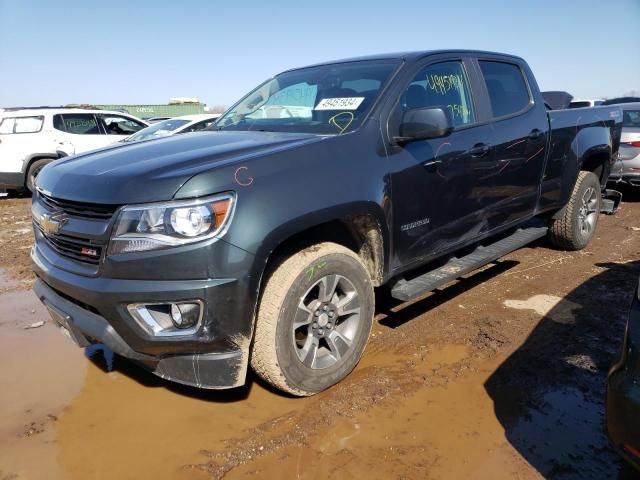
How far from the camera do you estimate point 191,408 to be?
8.84ft

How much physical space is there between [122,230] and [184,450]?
1089 millimetres

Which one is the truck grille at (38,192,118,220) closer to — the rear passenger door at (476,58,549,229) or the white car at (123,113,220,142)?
the rear passenger door at (476,58,549,229)

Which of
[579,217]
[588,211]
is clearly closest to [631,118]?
[588,211]

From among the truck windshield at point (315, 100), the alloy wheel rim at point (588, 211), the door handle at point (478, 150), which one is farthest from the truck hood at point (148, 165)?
the alloy wheel rim at point (588, 211)

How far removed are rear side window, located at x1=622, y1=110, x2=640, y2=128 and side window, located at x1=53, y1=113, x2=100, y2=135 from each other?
33.7ft

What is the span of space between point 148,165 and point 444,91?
7.14 feet

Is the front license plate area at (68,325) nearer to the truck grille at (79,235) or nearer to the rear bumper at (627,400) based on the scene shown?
the truck grille at (79,235)

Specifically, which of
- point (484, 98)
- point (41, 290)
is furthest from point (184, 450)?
point (484, 98)

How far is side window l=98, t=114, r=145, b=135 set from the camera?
11.0m

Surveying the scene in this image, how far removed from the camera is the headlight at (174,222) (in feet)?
7.07

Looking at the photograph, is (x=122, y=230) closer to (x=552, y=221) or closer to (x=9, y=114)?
(x=552, y=221)

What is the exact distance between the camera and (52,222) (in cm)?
255

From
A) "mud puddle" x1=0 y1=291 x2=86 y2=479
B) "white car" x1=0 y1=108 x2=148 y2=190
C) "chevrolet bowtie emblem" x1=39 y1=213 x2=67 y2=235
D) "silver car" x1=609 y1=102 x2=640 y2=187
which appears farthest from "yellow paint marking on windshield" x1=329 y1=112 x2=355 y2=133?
"white car" x1=0 y1=108 x2=148 y2=190

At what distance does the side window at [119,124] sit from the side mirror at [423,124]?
31.8ft
